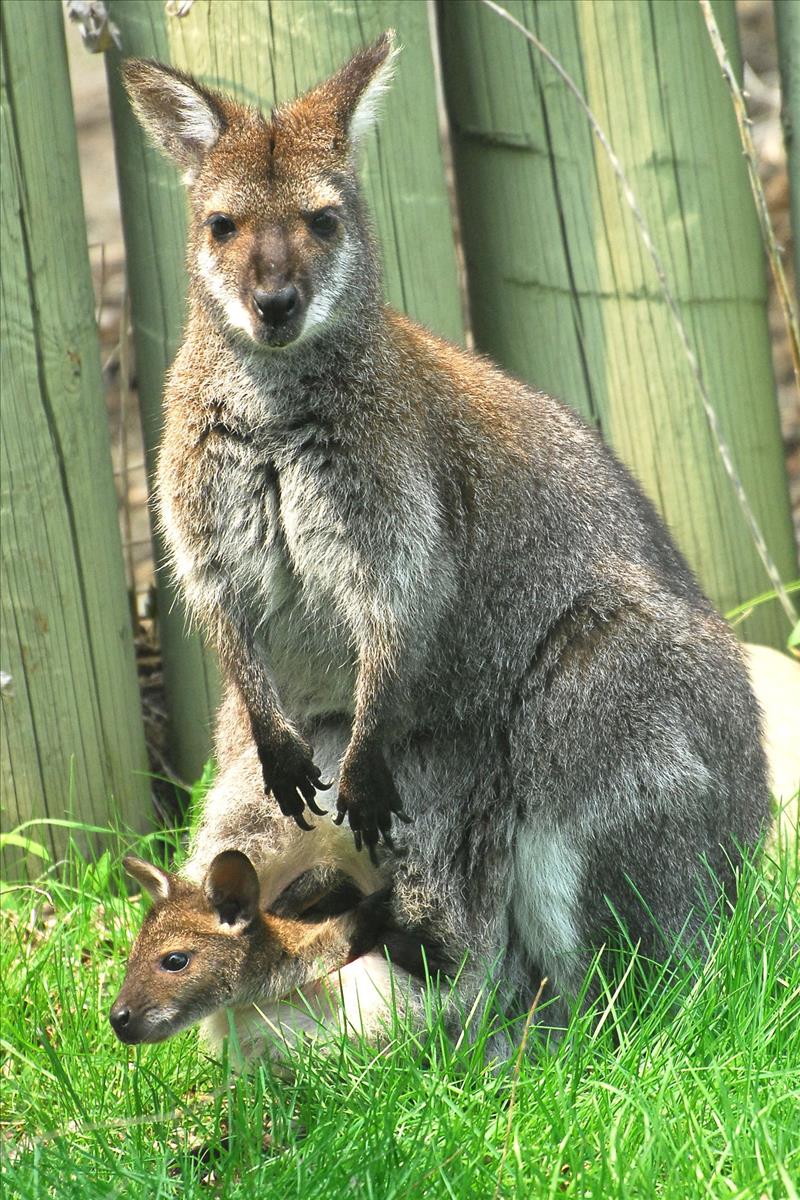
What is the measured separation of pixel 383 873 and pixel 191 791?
3.41 ft

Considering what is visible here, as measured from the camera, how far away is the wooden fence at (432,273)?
4695mm

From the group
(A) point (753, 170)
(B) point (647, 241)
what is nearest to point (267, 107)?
(B) point (647, 241)

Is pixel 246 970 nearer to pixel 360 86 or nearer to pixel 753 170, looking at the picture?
pixel 360 86

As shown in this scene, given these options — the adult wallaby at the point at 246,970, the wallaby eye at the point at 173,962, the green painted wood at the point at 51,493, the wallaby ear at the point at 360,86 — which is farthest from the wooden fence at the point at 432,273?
the wallaby eye at the point at 173,962

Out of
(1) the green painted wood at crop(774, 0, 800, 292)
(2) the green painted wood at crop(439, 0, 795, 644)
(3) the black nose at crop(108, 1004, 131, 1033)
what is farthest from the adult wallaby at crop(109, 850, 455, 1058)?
(1) the green painted wood at crop(774, 0, 800, 292)

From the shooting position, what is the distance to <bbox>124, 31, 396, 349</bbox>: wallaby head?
11.3ft

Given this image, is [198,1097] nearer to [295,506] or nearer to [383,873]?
[383,873]

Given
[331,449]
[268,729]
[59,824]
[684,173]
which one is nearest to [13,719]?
→ [59,824]

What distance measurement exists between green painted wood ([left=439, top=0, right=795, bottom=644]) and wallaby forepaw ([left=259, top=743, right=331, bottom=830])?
1.91 m

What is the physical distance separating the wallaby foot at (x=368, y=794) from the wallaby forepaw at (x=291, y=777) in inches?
3.4

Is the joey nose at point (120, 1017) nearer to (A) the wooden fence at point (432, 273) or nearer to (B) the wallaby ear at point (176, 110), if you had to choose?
(A) the wooden fence at point (432, 273)

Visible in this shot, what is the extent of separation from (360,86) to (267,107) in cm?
109

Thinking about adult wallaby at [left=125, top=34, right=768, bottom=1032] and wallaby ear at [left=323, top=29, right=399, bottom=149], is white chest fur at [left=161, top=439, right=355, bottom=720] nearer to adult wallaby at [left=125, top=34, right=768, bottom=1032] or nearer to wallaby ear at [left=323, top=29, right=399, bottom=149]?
adult wallaby at [left=125, top=34, right=768, bottom=1032]

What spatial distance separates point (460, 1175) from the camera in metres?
2.84
